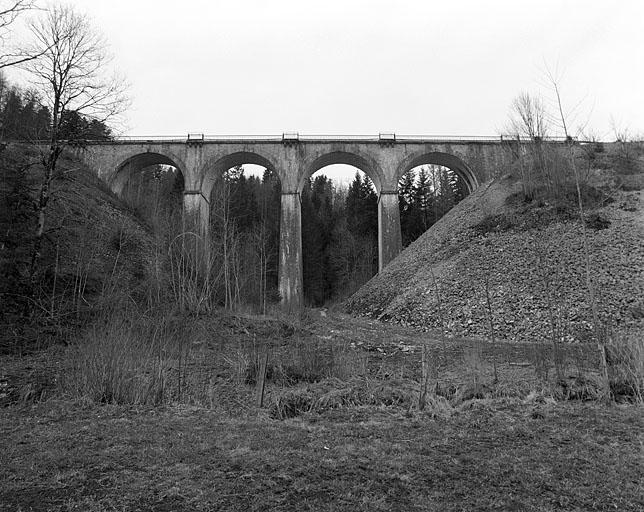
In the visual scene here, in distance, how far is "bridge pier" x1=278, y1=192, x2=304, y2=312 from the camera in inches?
966

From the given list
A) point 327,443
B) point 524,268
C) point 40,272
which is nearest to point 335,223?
point 524,268

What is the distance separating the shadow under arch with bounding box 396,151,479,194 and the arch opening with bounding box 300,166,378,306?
20.6 feet

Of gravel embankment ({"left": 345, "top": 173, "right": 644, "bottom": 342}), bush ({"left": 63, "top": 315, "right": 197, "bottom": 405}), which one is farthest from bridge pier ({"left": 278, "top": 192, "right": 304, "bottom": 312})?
bush ({"left": 63, "top": 315, "right": 197, "bottom": 405})

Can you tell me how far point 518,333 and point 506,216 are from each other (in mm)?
8778

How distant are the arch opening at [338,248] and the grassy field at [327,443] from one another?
1073 inches

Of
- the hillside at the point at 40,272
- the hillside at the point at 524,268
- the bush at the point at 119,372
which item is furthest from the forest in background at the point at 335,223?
the bush at the point at 119,372

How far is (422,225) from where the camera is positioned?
39250mm

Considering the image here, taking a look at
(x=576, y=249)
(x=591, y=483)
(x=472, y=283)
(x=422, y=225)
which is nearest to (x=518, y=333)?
(x=472, y=283)

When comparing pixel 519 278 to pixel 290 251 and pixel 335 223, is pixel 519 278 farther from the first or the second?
pixel 335 223

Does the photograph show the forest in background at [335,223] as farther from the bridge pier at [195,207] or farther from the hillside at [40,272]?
the hillside at [40,272]

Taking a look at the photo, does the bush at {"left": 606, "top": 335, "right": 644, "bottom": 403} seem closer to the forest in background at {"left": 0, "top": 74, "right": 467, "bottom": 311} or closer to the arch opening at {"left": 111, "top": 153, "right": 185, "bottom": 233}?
the forest in background at {"left": 0, "top": 74, "right": 467, "bottom": 311}

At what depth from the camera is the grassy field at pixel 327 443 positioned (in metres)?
2.78

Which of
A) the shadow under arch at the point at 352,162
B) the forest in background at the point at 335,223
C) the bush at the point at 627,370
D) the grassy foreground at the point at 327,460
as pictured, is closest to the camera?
the grassy foreground at the point at 327,460

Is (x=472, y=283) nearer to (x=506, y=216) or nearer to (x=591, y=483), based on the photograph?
(x=506, y=216)
